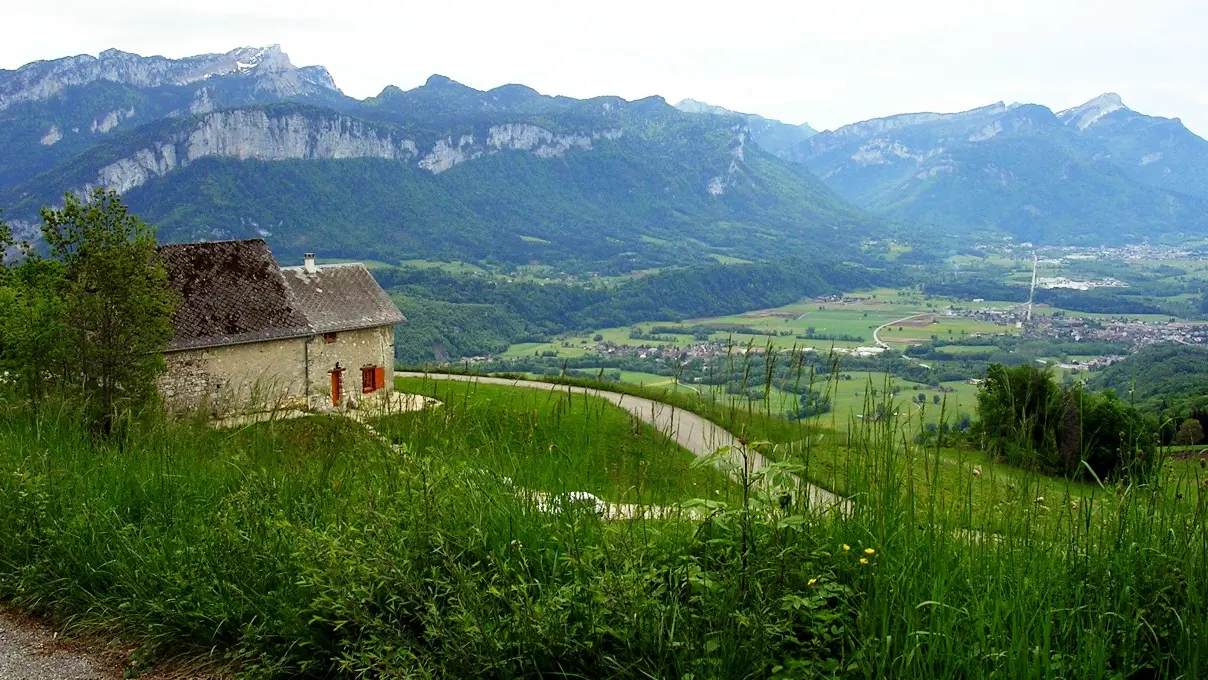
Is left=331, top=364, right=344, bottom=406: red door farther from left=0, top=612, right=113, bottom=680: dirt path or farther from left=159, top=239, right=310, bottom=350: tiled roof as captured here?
left=0, top=612, right=113, bottom=680: dirt path

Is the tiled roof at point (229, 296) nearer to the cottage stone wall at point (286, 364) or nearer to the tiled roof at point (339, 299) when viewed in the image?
the cottage stone wall at point (286, 364)

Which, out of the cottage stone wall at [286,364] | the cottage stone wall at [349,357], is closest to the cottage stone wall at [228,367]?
the cottage stone wall at [286,364]

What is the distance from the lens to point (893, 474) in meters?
4.64

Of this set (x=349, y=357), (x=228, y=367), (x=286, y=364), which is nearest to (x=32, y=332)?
(x=228, y=367)

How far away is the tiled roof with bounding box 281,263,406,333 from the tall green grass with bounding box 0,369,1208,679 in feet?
83.1

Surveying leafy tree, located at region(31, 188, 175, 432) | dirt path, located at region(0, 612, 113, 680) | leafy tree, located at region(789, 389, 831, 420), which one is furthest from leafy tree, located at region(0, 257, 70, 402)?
leafy tree, located at region(789, 389, 831, 420)

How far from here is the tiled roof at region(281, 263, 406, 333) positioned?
101 ft

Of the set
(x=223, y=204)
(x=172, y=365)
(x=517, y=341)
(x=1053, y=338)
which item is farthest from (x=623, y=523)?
(x=223, y=204)

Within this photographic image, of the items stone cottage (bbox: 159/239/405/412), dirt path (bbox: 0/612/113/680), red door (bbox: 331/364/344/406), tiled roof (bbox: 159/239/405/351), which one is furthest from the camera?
red door (bbox: 331/364/344/406)

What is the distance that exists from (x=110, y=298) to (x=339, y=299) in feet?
46.9

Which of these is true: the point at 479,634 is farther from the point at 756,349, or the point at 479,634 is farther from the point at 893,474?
the point at 756,349

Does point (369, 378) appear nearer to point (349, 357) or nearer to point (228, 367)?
point (349, 357)

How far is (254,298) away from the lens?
29.5 m

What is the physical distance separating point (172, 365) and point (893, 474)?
26.4 metres
